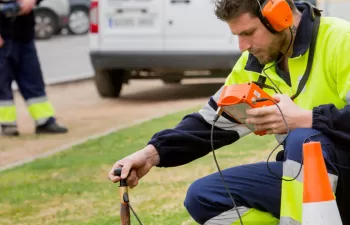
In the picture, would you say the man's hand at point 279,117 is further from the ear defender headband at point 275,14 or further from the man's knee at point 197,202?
the man's knee at point 197,202

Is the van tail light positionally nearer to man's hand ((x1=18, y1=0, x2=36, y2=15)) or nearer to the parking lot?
the parking lot

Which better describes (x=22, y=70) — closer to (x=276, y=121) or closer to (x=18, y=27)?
(x=18, y=27)

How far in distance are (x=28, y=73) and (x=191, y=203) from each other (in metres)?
5.87

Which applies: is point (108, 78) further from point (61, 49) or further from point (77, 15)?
point (77, 15)

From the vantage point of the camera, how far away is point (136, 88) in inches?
583

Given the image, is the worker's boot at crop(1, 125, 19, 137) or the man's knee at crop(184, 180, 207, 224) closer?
the man's knee at crop(184, 180, 207, 224)

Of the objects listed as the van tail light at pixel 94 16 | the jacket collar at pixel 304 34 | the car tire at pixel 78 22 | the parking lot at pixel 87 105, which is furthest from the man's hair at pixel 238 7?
the car tire at pixel 78 22

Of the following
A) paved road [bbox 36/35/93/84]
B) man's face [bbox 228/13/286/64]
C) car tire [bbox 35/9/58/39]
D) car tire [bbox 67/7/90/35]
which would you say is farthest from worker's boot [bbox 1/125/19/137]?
car tire [bbox 67/7/90/35]

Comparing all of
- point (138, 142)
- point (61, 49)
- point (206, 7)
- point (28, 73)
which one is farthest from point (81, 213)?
point (61, 49)

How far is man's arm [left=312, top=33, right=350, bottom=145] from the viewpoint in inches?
146

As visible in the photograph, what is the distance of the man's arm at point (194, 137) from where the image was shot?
14.0ft

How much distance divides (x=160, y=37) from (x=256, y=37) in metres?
8.60

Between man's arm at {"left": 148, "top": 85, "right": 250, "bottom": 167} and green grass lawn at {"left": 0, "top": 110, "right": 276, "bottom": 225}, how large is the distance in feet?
4.20

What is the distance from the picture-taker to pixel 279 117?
11.9ft
